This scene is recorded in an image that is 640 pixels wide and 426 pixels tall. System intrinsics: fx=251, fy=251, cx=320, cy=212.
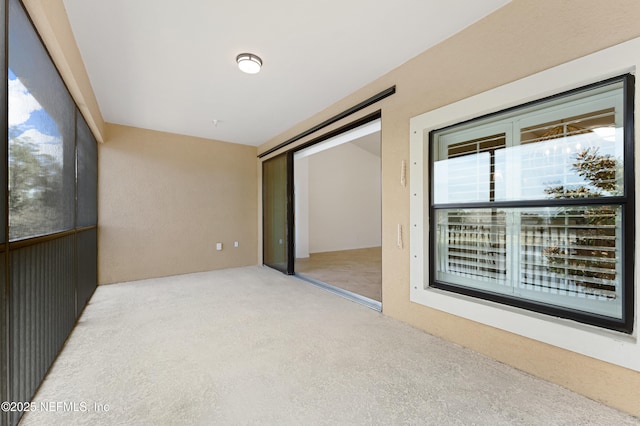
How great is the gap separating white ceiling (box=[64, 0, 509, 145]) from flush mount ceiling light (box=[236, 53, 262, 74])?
0.07 m

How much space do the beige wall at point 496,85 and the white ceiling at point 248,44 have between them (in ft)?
0.51

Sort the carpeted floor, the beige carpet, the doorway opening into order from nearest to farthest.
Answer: the carpeted floor < the beige carpet < the doorway opening

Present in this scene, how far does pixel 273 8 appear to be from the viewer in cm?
182

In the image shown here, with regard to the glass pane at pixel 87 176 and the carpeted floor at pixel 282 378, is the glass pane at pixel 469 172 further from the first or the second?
the glass pane at pixel 87 176

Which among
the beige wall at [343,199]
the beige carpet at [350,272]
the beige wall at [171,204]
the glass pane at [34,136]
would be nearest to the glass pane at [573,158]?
the beige carpet at [350,272]

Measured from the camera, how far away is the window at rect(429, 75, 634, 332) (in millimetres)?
1454

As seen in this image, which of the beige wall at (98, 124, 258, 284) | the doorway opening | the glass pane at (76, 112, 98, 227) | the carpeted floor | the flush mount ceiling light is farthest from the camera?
the doorway opening

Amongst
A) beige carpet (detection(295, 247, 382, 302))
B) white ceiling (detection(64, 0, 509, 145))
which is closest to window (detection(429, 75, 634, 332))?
white ceiling (detection(64, 0, 509, 145))

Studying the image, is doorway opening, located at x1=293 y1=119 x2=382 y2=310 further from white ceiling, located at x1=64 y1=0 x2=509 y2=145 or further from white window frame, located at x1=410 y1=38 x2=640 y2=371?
white ceiling, located at x1=64 y1=0 x2=509 y2=145

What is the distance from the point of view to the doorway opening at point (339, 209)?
6191mm

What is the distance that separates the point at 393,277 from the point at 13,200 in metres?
2.83

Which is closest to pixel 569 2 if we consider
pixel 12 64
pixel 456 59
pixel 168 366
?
pixel 456 59

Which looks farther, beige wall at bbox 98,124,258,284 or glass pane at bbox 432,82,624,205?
beige wall at bbox 98,124,258,284

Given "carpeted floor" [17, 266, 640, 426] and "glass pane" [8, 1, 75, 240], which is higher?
"glass pane" [8, 1, 75, 240]
